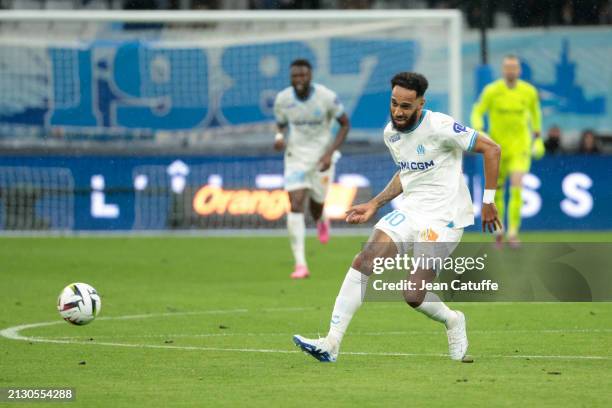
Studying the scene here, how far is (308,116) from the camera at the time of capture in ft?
52.7

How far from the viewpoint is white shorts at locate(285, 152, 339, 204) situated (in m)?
15.8

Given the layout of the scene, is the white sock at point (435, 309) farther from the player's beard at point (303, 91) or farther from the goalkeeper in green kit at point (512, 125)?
the goalkeeper in green kit at point (512, 125)

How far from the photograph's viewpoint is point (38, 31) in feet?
75.6

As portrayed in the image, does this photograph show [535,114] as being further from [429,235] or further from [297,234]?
[429,235]

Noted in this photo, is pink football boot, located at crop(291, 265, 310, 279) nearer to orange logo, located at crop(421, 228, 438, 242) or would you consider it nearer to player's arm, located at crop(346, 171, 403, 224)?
player's arm, located at crop(346, 171, 403, 224)

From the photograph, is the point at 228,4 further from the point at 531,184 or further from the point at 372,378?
the point at 372,378

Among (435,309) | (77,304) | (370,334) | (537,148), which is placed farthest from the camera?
(537,148)

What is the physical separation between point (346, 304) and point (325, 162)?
21.3ft

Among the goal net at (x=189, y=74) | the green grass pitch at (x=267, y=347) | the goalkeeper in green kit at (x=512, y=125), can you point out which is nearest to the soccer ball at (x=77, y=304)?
the green grass pitch at (x=267, y=347)

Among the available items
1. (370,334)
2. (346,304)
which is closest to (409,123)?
(346,304)

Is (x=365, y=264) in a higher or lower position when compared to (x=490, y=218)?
lower

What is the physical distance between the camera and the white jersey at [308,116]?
16.0 meters

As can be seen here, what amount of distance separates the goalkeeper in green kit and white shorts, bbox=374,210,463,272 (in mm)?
9475

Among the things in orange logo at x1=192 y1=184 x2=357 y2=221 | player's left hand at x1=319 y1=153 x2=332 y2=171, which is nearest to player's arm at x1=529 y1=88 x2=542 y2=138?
orange logo at x1=192 y1=184 x2=357 y2=221
